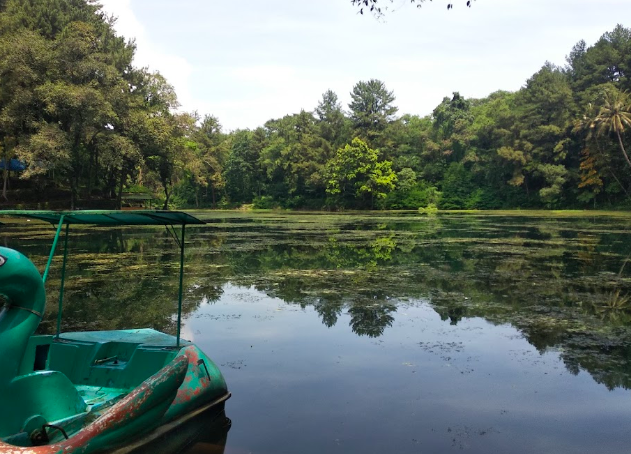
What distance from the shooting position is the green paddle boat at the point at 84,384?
3322 millimetres

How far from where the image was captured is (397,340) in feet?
22.9

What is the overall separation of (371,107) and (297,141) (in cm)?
1071

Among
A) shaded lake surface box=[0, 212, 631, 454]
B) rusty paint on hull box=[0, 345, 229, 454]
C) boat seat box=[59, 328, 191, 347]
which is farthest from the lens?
boat seat box=[59, 328, 191, 347]

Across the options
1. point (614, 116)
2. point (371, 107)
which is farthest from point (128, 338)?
point (371, 107)

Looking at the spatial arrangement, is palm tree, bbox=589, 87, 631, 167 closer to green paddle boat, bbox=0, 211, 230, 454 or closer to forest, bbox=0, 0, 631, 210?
forest, bbox=0, 0, 631, 210

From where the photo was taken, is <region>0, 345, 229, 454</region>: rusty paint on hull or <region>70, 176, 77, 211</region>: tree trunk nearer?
<region>0, 345, 229, 454</region>: rusty paint on hull

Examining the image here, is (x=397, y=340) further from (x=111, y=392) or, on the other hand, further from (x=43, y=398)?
(x=43, y=398)

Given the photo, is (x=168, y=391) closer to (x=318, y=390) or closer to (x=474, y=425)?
(x=318, y=390)

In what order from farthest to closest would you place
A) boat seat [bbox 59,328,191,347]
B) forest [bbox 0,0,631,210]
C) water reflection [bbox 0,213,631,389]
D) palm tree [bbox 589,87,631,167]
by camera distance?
palm tree [bbox 589,87,631,167]
forest [bbox 0,0,631,210]
water reflection [bbox 0,213,631,389]
boat seat [bbox 59,328,191,347]

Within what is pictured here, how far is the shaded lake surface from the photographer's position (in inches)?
170

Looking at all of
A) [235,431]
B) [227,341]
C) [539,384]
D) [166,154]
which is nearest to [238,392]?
[235,431]

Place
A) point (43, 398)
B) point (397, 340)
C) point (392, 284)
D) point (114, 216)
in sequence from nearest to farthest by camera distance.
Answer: point (43, 398), point (114, 216), point (397, 340), point (392, 284)

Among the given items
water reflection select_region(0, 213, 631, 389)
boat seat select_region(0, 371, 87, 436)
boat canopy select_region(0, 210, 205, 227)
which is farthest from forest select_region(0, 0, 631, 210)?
boat seat select_region(0, 371, 87, 436)

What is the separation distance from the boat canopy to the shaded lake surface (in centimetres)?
186
